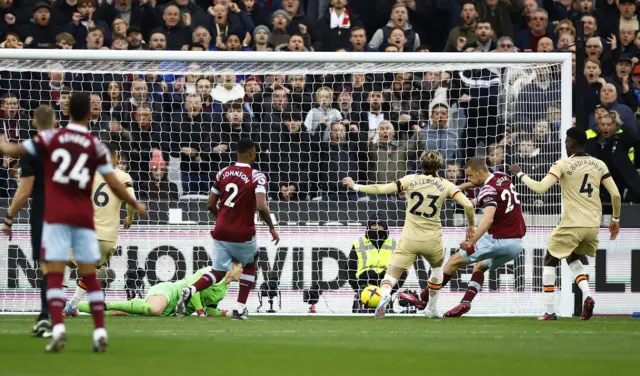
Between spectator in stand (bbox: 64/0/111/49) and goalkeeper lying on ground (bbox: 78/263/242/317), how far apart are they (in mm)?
5240

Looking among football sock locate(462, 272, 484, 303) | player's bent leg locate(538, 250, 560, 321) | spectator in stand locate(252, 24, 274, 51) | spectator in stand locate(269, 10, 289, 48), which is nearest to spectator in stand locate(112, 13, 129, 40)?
spectator in stand locate(252, 24, 274, 51)

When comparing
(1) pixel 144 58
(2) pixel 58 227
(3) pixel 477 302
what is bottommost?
(3) pixel 477 302

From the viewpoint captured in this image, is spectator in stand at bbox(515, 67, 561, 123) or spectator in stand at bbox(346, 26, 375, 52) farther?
spectator in stand at bbox(346, 26, 375, 52)

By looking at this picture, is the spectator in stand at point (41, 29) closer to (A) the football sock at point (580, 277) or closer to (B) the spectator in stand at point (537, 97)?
(B) the spectator in stand at point (537, 97)

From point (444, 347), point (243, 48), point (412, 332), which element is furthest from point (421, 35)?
point (444, 347)

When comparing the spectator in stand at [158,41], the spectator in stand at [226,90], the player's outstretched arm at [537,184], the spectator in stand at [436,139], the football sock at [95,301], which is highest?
the spectator in stand at [158,41]

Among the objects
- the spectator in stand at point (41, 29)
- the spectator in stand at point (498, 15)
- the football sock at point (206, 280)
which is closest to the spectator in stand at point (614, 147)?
the spectator in stand at point (498, 15)

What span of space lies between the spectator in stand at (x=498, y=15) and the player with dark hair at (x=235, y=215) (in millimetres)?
7123

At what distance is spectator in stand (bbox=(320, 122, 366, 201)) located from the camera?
53.9ft

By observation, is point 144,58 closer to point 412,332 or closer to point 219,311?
point 219,311

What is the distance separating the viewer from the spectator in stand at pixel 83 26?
18125mm

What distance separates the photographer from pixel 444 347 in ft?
30.8

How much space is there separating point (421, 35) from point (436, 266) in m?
6.68

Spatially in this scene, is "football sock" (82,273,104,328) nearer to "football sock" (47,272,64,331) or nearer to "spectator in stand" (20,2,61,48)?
"football sock" (47,272,64,331)
